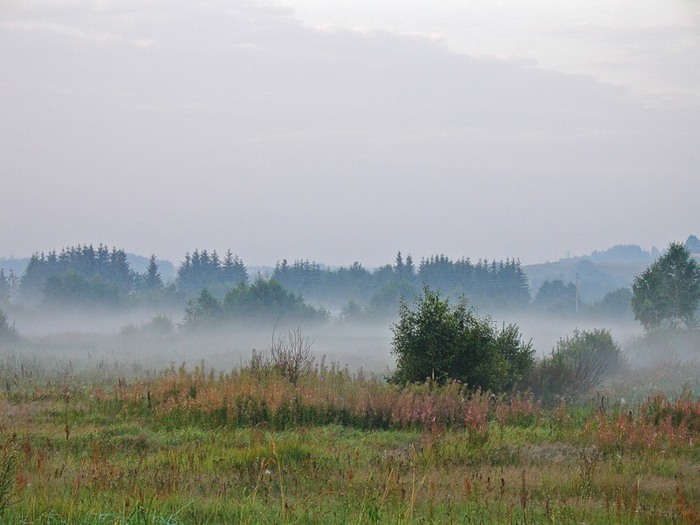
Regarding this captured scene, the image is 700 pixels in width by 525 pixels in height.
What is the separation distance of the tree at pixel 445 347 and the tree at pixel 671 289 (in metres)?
38.2

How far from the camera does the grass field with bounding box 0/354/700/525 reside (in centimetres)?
686

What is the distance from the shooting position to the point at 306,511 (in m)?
6.81

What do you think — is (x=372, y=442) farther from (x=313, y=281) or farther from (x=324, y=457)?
(x=313, y=281)

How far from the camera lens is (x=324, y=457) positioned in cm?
1002

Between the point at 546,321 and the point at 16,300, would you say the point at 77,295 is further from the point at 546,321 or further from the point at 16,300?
the point at 546,321

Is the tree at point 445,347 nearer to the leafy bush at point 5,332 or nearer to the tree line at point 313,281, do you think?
the leafy bush at point 5,332

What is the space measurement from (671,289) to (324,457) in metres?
48.7

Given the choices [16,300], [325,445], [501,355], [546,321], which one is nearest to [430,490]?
[325,445]

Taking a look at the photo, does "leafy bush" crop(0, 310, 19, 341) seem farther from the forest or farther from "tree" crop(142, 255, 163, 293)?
"tree" crop(142, 255, 163, 293)

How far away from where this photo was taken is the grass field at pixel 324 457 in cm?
686

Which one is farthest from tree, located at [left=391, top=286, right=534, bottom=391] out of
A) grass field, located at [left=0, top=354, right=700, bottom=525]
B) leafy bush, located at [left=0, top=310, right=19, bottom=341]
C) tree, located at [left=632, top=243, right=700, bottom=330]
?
tree, located at [left=632, top=243, right=700, bottom=330]

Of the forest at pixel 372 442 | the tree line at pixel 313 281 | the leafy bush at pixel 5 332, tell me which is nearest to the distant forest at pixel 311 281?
the tree line at pixel 313 281

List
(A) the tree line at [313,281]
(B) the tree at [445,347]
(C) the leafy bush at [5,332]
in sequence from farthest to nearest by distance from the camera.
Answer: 1. (A) the tree line at [313,281]
2. (C) the leafy bush at [5,332]
3. (B) the tree at [445,347]

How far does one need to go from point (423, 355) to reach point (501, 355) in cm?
307
